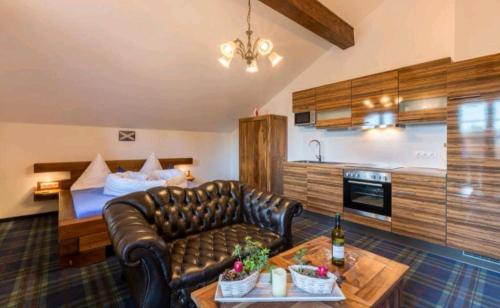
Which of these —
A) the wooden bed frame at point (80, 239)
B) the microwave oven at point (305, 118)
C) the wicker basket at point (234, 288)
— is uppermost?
the microwave oven at point (305, 118)

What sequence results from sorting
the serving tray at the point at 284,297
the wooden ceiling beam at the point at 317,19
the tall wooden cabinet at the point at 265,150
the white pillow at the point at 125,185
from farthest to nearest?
1. the tall wooden cabinet at the point at 265,150
2. the white pillow at the point at 125,185
3. the wooden ceiling beam at the point at 317,19
4. the serving tray at the point at 284,297

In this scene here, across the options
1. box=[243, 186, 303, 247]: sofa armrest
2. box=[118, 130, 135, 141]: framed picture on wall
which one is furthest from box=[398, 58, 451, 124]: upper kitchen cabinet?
box=[118, 130, 135, 141]: framed picture on wall

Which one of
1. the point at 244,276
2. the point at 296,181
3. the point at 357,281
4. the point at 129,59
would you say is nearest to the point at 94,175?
the point at 129,59

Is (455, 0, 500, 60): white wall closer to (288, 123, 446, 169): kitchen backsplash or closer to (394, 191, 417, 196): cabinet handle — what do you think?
(288, 123, 446, 169): kitchen backsplash

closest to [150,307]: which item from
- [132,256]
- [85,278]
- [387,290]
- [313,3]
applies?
[132,256]

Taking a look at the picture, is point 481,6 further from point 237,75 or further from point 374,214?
point 237,75

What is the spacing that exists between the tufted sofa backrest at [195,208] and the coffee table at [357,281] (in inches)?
39.8

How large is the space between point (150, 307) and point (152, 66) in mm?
3048

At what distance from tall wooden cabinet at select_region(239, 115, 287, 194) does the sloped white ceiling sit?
2.16ft

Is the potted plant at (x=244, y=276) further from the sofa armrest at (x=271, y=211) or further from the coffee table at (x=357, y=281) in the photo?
the sofa armrest at (x=271, y=211)

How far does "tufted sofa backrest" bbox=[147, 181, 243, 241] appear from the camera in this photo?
2.24m

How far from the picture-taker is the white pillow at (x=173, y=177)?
3.53 m

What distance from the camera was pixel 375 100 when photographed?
3336 mm

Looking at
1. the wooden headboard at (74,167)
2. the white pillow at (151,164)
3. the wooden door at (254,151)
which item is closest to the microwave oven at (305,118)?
the wooden door at (254,151)
